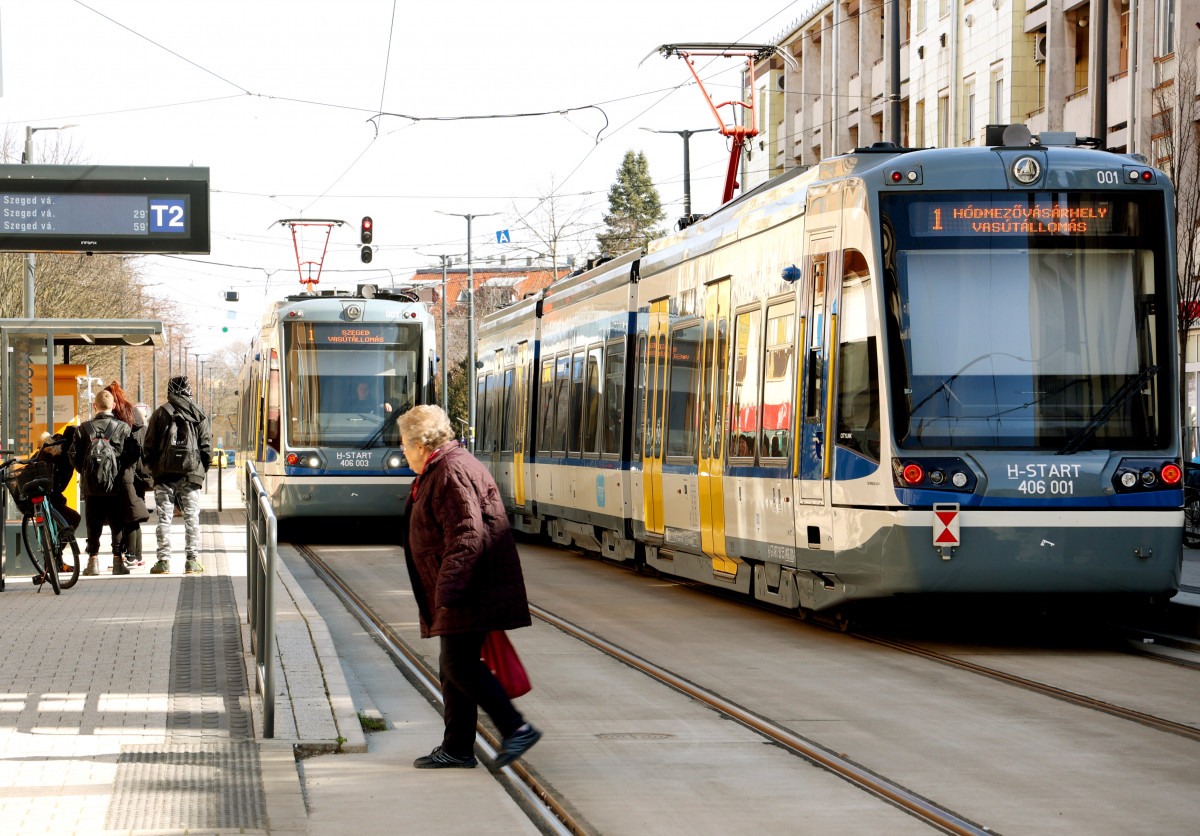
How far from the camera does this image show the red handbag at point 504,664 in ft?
22.4

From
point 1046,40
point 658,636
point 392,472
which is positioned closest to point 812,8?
point 1046,40

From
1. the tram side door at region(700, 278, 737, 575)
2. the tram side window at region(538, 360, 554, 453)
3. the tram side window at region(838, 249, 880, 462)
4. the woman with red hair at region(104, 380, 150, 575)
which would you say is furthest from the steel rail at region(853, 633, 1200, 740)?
the tram side window at region(538, 360, 554, 453)

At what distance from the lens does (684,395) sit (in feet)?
46.6

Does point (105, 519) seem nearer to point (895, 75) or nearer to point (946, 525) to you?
point (946, 525)

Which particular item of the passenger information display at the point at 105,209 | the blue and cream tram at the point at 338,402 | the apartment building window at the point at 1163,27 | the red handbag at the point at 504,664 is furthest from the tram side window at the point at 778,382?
the apartment building window at the point at 1163,27

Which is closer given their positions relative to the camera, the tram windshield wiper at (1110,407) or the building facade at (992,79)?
the tram windshield wiper at (1110,407)

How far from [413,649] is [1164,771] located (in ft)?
17.7

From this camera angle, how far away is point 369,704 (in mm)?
8633

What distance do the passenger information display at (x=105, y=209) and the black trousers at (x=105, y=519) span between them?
8.03 ft

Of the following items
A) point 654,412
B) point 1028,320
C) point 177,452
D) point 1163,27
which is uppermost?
point 1163,27

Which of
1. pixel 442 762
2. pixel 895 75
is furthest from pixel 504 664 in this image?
pixel 895 75

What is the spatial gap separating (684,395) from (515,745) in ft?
25.4

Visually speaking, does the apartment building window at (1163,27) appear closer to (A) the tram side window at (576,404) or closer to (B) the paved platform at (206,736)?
(A) the tram side window at (576,404)

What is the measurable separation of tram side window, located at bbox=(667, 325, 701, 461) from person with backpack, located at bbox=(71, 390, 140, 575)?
16.1 ft
